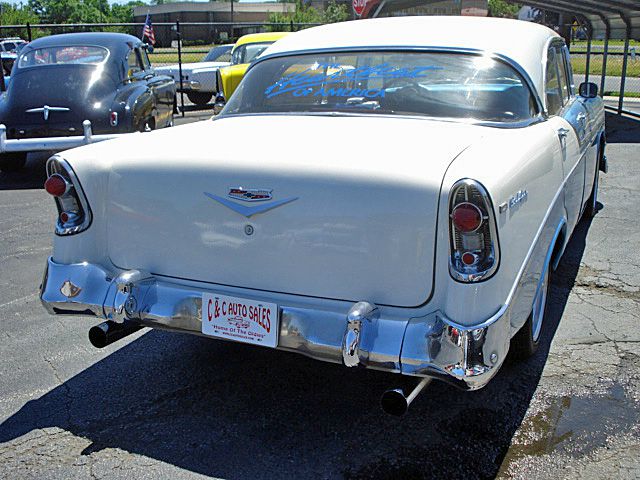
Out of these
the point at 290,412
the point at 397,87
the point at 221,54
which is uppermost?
the point at 397,87

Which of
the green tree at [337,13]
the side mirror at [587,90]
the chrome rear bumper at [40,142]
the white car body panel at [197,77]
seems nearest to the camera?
the side mirror at [587,90]

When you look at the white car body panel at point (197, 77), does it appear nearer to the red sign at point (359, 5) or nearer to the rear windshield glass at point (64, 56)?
the red sign at point (359, 5)

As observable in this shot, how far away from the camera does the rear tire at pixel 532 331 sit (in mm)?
3652

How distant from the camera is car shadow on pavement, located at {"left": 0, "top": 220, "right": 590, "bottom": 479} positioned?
3033 mm

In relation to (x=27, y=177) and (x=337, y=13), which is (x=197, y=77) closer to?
Result: (x=27, y=177)

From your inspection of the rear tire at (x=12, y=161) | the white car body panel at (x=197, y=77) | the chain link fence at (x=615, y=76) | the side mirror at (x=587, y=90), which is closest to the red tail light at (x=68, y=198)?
the side mirror at (x=587, y=90)

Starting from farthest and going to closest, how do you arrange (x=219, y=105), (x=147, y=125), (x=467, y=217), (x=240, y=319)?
(x=147, y=125)
(x=219, y=105)
(x=240, y=319)
(x=467, y=217)

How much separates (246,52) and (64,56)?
4159 mm

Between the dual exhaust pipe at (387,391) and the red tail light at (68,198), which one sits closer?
the dual exhaust pipe at (387,391)

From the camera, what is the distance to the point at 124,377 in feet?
12.6

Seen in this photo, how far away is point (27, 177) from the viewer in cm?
952

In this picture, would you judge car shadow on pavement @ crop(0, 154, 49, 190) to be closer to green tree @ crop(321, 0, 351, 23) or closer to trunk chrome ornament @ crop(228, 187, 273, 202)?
trunk chrome ornament @ crop(228, 187, 273, 202)

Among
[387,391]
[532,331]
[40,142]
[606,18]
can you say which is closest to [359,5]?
[606,18]

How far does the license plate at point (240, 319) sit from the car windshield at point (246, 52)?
424 inches
